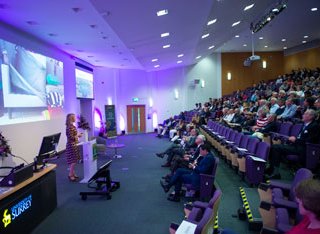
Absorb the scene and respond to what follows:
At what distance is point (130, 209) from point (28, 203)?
5.11 ft

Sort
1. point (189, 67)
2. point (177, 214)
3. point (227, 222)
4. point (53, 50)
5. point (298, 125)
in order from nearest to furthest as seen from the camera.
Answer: point (227, 222), point (177, 214), point (298, 125), point (53, 50), point (189, 67)

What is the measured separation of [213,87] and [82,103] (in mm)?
9493

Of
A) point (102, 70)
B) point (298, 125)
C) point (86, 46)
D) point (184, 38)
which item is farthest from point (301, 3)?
point (102, 70)

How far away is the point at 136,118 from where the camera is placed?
57.0ft

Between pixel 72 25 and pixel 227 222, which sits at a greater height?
pixel 72 25

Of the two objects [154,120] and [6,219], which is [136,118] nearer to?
[154,120]

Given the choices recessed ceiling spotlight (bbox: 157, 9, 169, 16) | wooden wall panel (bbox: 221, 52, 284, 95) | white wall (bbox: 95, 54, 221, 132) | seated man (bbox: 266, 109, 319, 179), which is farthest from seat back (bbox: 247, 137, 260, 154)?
wooden wall panel (bbox: 221, 52, 284, 95)

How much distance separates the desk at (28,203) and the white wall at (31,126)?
250 cm

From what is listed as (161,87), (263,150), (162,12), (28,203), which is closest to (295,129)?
(263,150)

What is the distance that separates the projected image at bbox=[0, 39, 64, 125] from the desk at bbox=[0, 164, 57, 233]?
2808 millimetres

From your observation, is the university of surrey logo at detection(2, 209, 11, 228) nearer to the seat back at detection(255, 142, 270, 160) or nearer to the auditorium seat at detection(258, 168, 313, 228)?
the auditorium seat at detection(258, 168, 313, 228)

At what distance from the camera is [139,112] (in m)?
17.4

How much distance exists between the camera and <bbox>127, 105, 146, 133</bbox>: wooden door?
17.1 m

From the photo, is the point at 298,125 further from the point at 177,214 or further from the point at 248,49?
the point at 248,49
